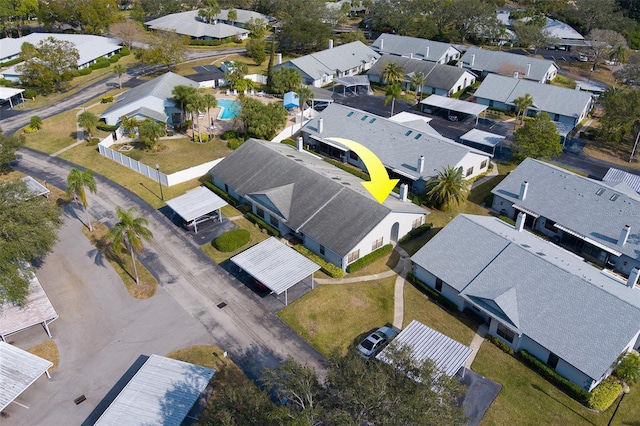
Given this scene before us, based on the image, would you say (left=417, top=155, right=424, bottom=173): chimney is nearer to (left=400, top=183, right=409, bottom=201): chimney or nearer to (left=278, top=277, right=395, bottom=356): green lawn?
(left=400, top=183, right=409, bottom=201): chimney

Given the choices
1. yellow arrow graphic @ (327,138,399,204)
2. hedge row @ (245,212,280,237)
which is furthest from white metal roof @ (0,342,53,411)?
yellow arrow graphic @ (327,138,399,204)

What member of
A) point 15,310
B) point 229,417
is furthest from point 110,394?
point 229,417

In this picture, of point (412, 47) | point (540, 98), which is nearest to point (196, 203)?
point (540, 98)

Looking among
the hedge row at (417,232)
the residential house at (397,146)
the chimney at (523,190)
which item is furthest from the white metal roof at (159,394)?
the chimney at (523,190)

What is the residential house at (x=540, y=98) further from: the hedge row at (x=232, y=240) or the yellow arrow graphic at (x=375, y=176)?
the hedge row at (x=232, y=240)

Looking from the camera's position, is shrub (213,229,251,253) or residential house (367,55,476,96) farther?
residential house (367,55,476,96)

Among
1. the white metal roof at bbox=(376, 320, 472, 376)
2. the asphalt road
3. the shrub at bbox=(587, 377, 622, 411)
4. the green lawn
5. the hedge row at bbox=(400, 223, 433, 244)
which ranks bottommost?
the asphalt road
